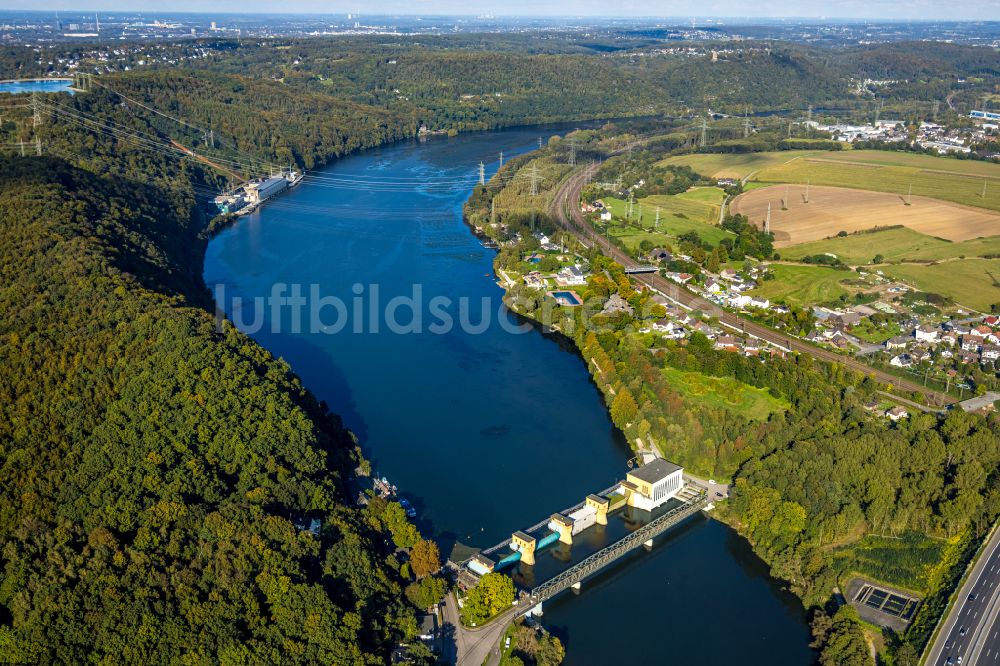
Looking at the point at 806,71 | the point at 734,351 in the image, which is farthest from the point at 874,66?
the point at 734,351

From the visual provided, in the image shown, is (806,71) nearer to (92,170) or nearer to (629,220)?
(629,220)

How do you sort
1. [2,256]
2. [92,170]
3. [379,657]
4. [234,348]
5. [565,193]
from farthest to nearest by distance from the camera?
[565,193] < [92,170] < [2,256] < [234,348] < [379,657]

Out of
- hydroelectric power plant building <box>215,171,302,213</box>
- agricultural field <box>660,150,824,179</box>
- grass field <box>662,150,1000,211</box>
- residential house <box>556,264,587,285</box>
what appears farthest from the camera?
agricultural field <box>660,150,824,179</box>

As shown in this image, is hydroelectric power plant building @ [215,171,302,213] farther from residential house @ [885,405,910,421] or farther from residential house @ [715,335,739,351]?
residential house @ [885,405,910,421]

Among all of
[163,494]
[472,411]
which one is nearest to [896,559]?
[472,411]

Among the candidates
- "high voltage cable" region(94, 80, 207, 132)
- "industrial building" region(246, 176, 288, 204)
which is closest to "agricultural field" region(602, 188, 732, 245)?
"industrial building" region(246, 176, 288, 204)

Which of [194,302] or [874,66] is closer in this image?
[194,302]

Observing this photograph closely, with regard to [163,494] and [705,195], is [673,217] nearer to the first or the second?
[705,195]
